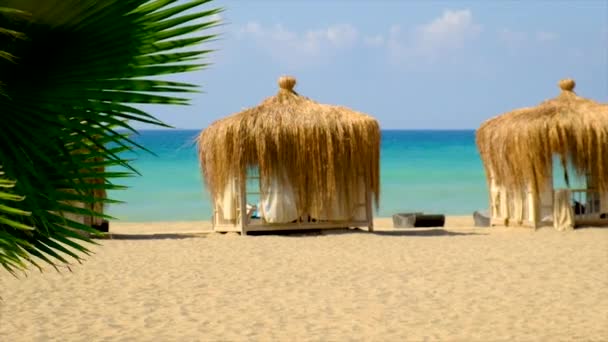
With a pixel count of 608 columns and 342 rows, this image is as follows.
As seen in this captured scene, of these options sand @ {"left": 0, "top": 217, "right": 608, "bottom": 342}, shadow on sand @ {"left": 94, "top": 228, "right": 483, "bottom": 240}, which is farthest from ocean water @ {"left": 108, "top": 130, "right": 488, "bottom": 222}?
sand @ {"left": 0, "top": 217, "right": 608, "bottom": 342}

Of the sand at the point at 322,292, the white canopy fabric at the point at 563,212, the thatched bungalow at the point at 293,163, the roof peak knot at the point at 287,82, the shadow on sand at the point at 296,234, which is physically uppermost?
the roof peak knot at the point at 287,82

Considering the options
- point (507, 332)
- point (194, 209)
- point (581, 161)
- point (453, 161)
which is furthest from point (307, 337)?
point (453, 161)

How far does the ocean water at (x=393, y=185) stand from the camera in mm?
32469

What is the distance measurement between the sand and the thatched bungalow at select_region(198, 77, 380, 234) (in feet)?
2.73

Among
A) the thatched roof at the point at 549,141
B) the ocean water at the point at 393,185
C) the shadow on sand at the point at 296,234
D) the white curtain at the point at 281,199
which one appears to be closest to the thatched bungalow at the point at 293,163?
the white curtain at the point at 281,199

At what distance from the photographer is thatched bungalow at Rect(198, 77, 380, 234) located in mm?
13070

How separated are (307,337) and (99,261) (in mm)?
4996

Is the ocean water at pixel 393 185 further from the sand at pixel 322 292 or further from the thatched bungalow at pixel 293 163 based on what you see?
the sand at pixel 322 292

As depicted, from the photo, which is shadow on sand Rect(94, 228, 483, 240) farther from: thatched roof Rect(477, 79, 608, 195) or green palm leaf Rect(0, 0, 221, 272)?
green palm leaf Rect(0, 0, 221, 272)

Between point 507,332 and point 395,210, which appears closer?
point 507,332

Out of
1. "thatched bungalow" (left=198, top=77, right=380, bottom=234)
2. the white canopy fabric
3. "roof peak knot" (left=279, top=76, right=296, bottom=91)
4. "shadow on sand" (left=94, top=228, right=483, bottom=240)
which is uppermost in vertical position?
"roof peak knot" (left=279, top=76, right=296, bottom=91)

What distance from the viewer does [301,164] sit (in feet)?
43.4

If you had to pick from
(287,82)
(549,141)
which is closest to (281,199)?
(287,82)

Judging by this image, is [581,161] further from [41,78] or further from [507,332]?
[41,78]
